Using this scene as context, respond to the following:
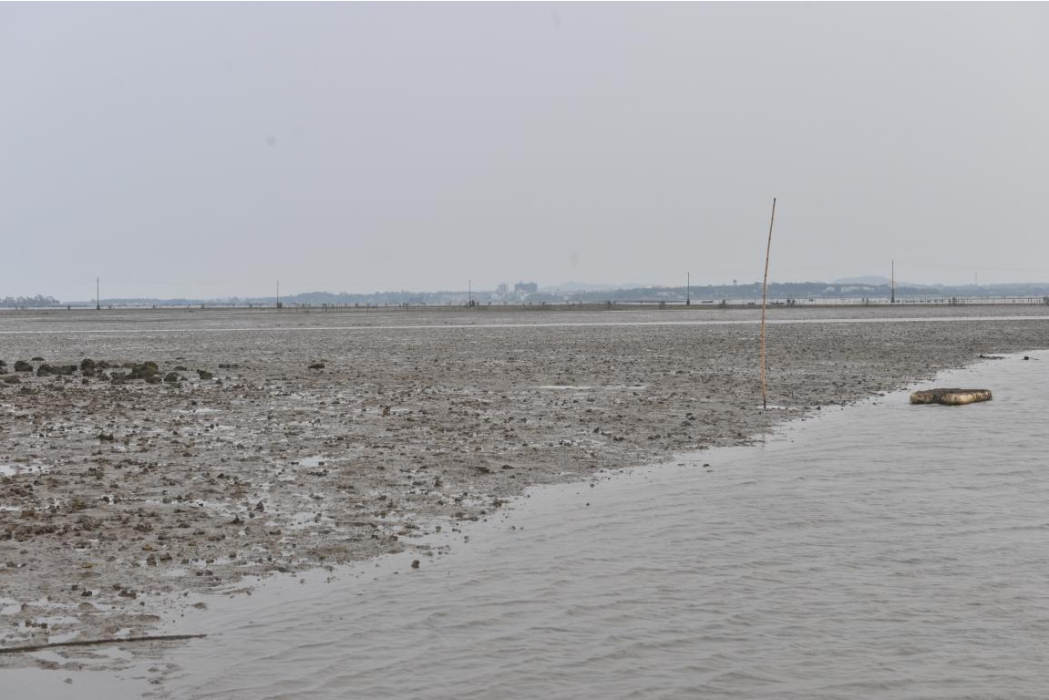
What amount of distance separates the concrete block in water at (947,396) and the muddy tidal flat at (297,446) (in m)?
2.26

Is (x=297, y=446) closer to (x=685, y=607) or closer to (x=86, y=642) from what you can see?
(x=86, y=642)

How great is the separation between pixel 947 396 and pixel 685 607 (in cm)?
1793

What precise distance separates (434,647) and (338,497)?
597cm

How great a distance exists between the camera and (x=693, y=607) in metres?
8.93

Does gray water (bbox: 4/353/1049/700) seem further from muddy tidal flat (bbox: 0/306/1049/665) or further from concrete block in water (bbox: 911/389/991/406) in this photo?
concrete block in water (bbox: 911/389/991/406)

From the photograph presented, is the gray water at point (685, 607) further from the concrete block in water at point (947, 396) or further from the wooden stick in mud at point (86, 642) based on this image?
the concrete block in water at point (947, 396)

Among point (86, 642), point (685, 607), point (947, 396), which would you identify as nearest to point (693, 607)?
point (685, 607)

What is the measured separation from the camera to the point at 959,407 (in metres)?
24.3

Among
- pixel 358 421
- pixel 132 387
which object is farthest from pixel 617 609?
pixel 132 387

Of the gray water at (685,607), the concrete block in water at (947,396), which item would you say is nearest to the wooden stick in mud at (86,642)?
the gray water at (685,607)

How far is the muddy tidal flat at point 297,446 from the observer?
10.2 metres

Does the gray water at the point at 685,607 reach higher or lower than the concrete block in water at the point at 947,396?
lower

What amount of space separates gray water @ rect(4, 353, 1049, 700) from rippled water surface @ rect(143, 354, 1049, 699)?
24 mm

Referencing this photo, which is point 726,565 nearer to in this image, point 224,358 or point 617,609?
point 617,609
